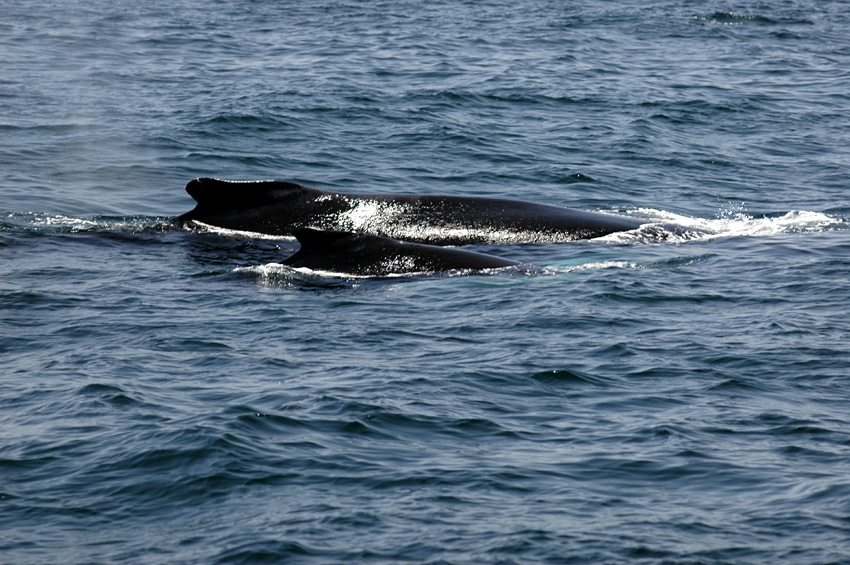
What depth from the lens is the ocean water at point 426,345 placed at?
7.35m

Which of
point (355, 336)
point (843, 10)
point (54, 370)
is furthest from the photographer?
point (843, 10)

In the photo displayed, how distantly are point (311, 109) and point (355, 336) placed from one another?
1447 centimetres

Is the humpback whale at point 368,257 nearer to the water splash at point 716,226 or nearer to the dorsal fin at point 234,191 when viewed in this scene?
the dorsal fin at point 234,191

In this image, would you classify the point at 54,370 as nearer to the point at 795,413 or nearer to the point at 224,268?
the point at 224,268

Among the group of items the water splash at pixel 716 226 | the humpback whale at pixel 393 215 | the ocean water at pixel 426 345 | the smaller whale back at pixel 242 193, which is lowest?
the water splash at pixel 716 226

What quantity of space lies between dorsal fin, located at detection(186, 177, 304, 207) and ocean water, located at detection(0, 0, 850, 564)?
536mm

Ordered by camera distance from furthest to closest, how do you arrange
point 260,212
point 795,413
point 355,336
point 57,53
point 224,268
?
point 57,53 < point 260,212 < point 224,268 < point 355,336 < point 795,413

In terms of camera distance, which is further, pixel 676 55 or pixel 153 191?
pixel 676 55

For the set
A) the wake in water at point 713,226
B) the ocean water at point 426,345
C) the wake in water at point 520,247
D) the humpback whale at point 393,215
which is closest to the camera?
the ocean water at point 426,345

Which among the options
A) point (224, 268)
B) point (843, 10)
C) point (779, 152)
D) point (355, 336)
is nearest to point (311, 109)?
point (779, 152)

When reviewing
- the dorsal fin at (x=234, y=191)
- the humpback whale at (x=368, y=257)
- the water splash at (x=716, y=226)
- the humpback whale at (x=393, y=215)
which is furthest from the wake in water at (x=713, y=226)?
the dorsal fin at (x=234, y=191)

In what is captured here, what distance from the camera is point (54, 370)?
396 inches

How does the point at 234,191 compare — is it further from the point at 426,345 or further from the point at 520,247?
the point at 426,345

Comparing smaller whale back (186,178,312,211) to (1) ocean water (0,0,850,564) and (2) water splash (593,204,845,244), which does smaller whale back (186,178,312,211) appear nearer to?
(1) ocean water (0,0,850,564)
